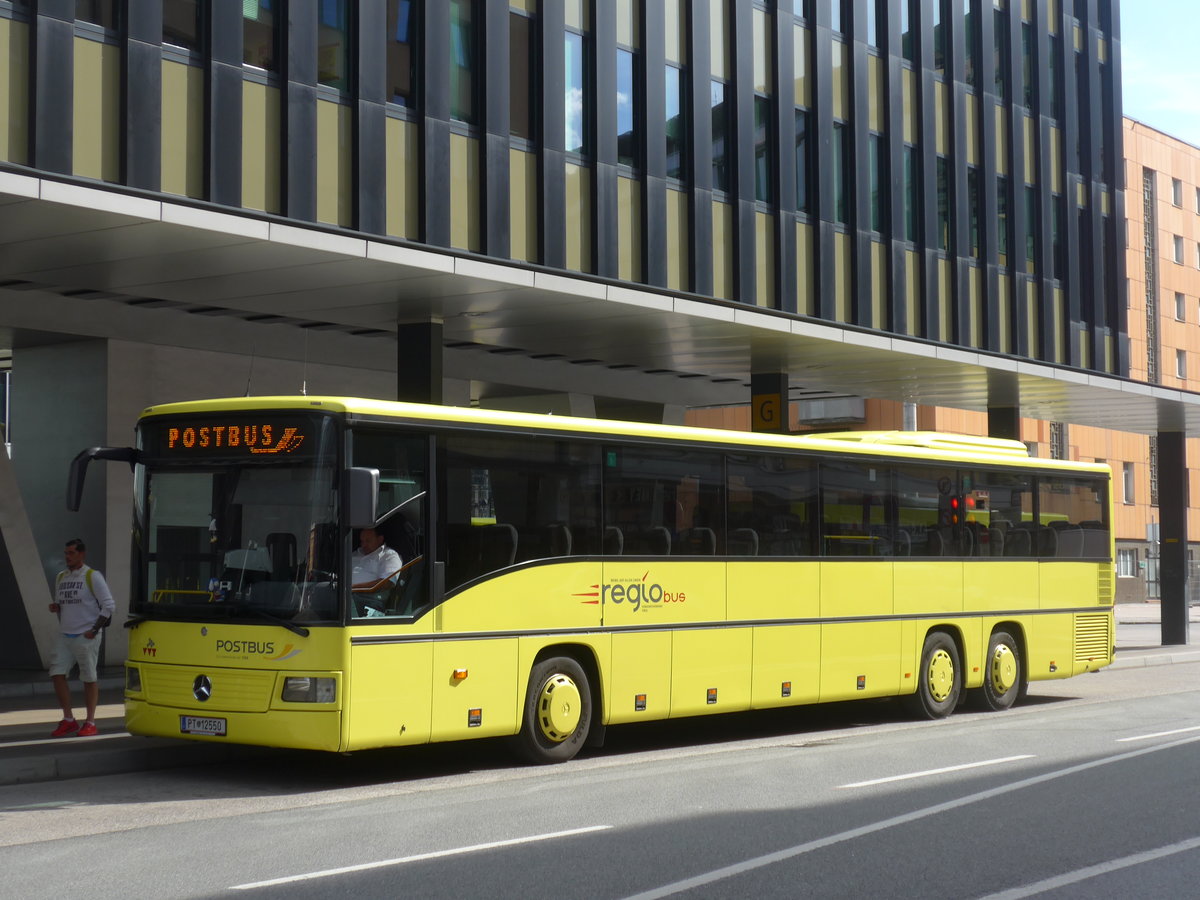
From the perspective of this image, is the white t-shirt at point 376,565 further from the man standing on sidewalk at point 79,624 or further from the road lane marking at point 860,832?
the road lane marking at point 860,832

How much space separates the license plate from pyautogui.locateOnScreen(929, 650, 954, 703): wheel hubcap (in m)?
8.90

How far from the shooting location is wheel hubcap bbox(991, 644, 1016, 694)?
18.5m

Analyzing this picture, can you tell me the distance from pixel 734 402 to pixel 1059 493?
1216 centimetres

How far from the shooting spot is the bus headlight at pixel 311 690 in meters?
11.1

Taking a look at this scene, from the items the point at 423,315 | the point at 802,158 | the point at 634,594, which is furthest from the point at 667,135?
the point at 634,594

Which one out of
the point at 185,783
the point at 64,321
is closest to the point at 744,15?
the point at 64,321

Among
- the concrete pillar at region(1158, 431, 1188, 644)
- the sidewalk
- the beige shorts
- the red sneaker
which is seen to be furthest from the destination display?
the concrete pillar at region(1158, 431, 1188, 644)

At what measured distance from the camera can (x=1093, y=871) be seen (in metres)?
7.96

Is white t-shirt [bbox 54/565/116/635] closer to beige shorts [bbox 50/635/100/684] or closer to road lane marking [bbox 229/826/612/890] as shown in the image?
beige shorts [bbox 50/635/100/684]

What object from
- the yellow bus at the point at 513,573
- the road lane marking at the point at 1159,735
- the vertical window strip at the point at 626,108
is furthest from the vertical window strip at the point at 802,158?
the road lane marking at the point at 1159,735

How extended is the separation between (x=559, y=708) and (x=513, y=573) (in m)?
1.26

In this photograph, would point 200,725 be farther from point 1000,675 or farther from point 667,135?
point 667,135

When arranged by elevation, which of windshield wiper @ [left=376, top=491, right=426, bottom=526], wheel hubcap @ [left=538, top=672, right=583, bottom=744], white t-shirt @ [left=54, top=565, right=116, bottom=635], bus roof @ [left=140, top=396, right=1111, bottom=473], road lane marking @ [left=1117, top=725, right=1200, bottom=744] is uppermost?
bus roof @ [left=140, top=396, right=1111, bottom=473]

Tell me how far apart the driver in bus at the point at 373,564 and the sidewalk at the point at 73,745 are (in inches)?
104
